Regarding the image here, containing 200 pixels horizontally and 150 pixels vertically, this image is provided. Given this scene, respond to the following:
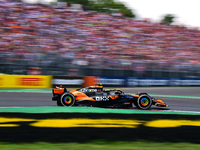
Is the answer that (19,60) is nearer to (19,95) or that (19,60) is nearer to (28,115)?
(19,95)

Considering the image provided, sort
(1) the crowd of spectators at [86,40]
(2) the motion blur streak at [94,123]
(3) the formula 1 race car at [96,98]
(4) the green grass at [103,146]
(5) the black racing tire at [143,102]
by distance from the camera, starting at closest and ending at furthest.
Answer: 1. (4) the green grass at [103,146]
2. (2) the motion blur streak at [94,123]
3. (3) the formula 1 race car at [96,98]
4. (5) the black racing tire at [143,102]
5. (1) the crowd of spectators at [86,40]

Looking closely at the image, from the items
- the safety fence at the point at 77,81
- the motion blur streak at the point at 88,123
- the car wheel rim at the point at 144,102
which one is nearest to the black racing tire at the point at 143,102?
the car wheel rim at the point at 144,102

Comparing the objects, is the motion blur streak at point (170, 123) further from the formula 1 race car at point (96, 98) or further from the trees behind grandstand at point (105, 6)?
the trees behind grandstand at point (105, 6)

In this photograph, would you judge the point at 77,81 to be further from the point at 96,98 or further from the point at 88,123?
the point at 88,123

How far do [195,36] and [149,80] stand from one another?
9180mm

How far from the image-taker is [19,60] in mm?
15047

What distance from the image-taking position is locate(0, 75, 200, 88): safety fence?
1470 centimetres

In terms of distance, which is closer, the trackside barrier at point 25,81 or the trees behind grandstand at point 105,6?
the trackside barrier at point 25,81

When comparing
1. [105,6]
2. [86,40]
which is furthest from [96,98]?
[105,6]

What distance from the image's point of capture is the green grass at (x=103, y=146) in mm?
4324

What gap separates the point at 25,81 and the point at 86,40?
5981mm

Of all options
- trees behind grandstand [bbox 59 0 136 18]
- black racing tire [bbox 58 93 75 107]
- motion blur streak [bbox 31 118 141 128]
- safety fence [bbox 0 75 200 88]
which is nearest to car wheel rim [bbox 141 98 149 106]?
black racing tire [bbox 58 93 75 107]

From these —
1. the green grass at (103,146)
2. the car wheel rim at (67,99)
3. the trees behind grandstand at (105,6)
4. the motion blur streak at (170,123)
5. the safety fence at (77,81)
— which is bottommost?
the green grass at (103,146)

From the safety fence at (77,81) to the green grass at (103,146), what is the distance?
35.1 ft
